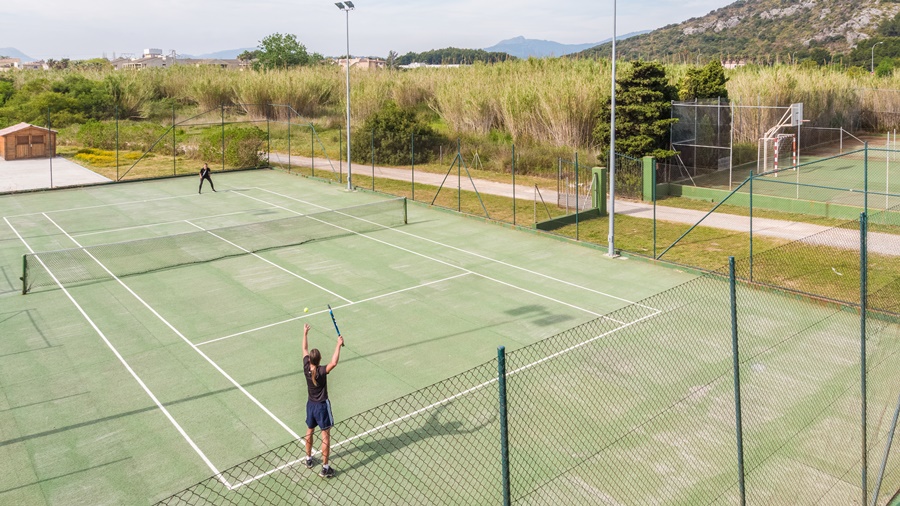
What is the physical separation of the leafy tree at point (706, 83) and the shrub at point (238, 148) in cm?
2279

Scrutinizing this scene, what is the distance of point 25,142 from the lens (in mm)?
42406

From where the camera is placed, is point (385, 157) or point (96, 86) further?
point (96, 86)

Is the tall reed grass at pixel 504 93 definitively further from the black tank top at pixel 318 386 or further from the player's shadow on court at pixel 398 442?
the black tank top at pixel 318 386

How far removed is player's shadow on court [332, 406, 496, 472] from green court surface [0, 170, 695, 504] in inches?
45.4

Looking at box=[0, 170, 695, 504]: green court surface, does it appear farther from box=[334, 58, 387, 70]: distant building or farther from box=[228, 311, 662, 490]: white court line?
box=[334, 58, 387, 70]: distant building

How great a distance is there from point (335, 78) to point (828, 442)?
195 ft

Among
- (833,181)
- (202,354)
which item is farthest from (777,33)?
(202,354)

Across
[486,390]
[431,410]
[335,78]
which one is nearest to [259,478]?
[431,410]

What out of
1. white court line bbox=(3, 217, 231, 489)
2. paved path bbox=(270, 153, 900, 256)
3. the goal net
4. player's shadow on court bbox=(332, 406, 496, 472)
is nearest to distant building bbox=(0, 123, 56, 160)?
paved path bbox=(270, 153, 900, 256)

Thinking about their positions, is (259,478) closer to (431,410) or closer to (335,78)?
(431,410)

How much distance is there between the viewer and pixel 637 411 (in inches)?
475

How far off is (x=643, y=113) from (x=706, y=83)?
8880mm

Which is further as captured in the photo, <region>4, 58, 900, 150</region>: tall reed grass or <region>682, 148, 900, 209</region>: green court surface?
<region>4, 58, 900, 150</region>: tall reed grass

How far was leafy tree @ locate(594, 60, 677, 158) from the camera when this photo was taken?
31188mm
